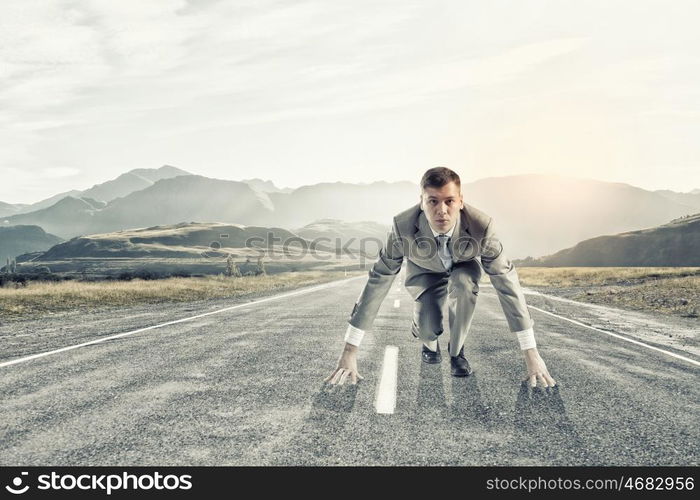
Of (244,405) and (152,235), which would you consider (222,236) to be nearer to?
(152,235)

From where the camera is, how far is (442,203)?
4.04 m

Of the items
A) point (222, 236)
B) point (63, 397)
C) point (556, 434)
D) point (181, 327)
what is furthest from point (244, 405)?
point (222, 236)

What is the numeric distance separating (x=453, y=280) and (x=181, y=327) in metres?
5.82

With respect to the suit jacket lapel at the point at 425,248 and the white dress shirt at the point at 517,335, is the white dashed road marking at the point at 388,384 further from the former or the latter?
the suit jacket lapel at the point at 425,248

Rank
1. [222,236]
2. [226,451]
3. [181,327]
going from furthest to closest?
[222,236] < [181,327] < [226,451]

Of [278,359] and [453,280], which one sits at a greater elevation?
[453,280]

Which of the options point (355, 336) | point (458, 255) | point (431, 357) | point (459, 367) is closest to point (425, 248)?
point (458, 255)

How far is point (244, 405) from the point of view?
4.12 metres

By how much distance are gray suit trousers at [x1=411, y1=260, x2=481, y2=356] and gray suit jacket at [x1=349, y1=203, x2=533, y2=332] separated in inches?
27.4

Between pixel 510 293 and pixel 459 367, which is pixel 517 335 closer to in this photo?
pixel 510 293

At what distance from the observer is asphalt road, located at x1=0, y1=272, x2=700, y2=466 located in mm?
3092

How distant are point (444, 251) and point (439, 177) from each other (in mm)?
953

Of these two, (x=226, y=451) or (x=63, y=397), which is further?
(x=63, y=397)
